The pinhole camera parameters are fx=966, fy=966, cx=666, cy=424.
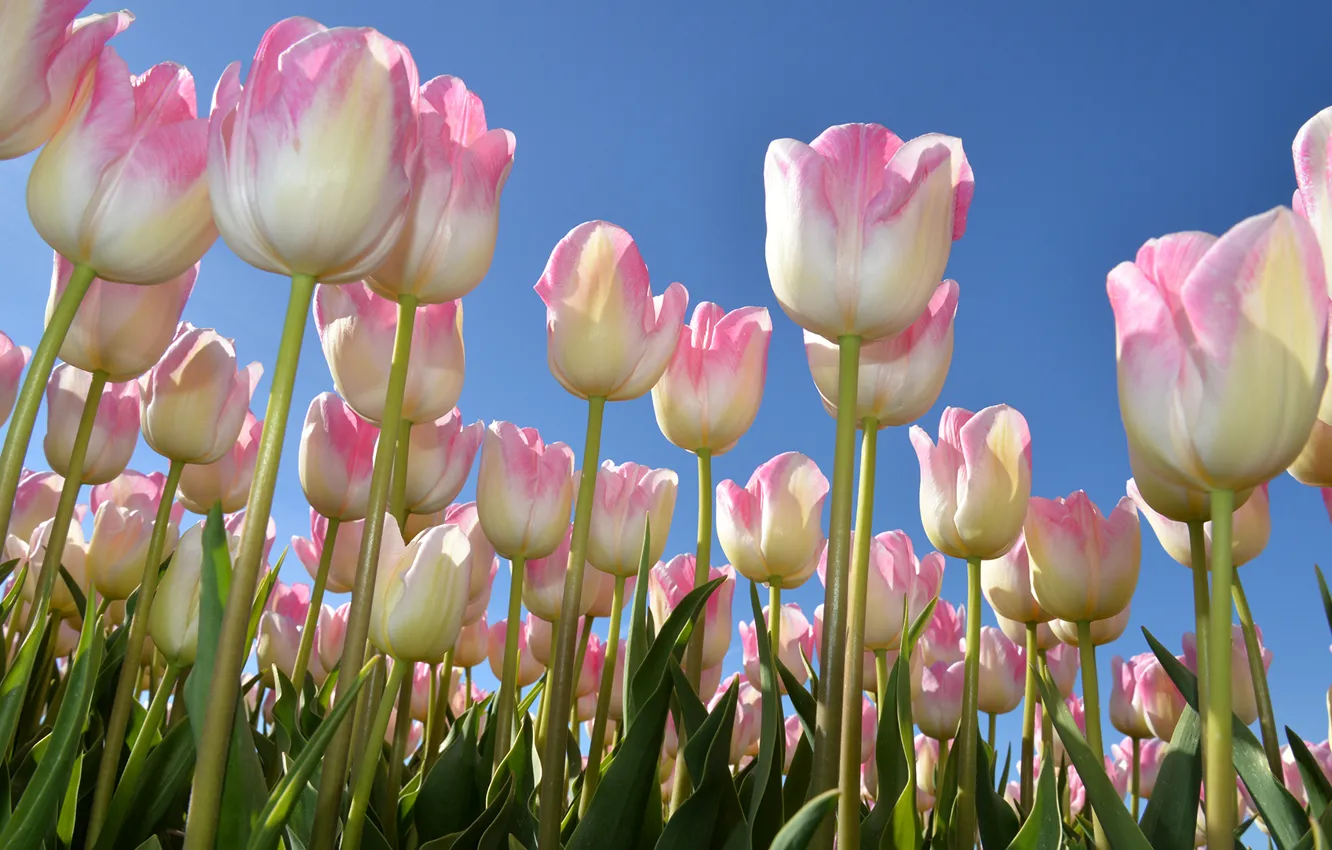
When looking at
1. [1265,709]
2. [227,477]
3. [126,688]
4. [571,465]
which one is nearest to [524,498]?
[571,465]

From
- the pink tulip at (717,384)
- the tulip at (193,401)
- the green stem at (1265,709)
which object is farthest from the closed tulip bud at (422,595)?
the green stem at (1265,709)

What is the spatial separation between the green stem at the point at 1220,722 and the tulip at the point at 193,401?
4.55 ft

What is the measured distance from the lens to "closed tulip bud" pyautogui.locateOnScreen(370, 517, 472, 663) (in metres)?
1.08

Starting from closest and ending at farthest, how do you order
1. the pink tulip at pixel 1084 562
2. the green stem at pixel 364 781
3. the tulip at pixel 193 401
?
the green stem at pixel 364 781
the pink tulip at pixel 1084 562
the tulip at pixel 193 401

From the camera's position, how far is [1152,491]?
108 cm

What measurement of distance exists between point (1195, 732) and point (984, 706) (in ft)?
3.65

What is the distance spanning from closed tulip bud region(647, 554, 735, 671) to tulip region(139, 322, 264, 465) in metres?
0.76

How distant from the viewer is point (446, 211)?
1101mm

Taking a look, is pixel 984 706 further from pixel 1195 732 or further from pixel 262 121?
pixel 262 121

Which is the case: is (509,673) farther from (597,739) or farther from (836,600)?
(836,600)

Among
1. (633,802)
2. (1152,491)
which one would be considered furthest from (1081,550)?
(633,802)

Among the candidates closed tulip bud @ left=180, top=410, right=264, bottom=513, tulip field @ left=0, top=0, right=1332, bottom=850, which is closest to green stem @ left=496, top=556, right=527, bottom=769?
tulip field @ left=0, top=0, right=1332, bottom=850

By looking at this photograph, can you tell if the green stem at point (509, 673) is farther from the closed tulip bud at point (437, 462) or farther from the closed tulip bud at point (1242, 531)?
the closed tulip bud at point (1242, 531)

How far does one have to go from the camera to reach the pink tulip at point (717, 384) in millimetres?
1474
